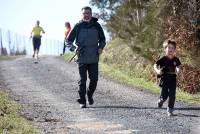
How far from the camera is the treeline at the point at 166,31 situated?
1767 centimetres

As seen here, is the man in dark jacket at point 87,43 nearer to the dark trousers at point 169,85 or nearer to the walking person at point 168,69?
the walking person at point 168,69

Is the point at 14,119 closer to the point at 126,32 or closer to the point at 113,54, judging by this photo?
the point at 126,32

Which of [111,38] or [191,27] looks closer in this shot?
[191,27]

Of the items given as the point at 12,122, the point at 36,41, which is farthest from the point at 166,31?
the point at 36,41

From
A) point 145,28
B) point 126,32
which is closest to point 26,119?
point 145,28

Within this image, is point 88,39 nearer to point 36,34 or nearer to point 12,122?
point 12,122

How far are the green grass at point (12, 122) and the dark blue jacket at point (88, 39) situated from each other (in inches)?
74.7

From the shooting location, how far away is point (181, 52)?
Answer: 1839 cm

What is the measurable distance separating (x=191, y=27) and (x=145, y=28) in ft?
9.07

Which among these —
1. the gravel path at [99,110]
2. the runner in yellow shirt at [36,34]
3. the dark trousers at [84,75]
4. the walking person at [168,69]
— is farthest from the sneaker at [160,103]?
the runner in yellow shirt at [36,34]

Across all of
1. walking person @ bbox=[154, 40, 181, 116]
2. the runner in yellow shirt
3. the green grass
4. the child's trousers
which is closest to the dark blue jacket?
walking person @ bbox=[154, 40, 181, 116]

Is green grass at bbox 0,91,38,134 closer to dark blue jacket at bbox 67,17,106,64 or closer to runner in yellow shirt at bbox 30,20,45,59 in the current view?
dark blue jacket at bbox 67,17,106,64

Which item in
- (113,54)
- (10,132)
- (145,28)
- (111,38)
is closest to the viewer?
(10,132)

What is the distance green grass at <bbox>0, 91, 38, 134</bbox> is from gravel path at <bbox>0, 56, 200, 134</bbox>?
234 millimetres
